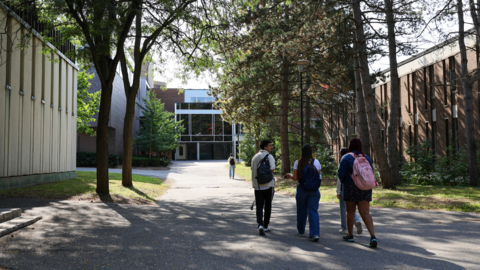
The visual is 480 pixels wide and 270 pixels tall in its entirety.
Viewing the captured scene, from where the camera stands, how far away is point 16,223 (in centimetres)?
716

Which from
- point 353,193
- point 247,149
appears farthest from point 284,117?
point 247,149

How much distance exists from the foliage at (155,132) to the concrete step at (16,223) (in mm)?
35487

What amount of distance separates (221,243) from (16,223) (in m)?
3.91

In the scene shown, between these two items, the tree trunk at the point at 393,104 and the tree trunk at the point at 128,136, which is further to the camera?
the tree trunk at the point at 128,136

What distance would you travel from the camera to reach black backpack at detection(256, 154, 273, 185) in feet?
23.0

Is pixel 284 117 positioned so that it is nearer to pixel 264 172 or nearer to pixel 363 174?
pixel 264 172

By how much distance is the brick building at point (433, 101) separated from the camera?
21.3 meters

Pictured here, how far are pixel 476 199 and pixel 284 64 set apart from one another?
12970 millimetres

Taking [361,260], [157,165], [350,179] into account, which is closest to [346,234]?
[350,179]

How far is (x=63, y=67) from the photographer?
63.5ft

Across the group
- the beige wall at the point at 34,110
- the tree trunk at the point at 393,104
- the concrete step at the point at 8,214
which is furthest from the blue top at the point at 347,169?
the beige wall at the point at 34,110

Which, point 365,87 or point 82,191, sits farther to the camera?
point 365,87

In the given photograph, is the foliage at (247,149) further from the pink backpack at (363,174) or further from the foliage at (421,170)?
the pink backpack at (363,174)

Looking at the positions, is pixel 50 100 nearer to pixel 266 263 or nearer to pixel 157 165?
pixel 266 263
